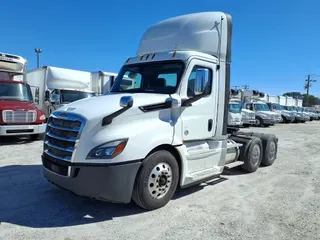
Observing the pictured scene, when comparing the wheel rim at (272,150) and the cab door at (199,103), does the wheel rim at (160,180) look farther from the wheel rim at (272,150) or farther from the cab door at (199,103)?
the wheel rim at (272,150)

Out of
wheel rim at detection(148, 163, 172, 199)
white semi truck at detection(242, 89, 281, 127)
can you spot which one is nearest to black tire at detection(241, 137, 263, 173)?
wheel rim at detection(148, 163, 172, 199)

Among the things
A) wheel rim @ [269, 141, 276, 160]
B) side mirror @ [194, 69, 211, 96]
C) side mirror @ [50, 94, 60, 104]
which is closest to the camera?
side mirror @ [194, 69, 211, 96]

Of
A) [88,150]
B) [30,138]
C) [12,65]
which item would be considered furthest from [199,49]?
[12,65]

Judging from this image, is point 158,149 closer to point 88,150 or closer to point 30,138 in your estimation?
point 88,150

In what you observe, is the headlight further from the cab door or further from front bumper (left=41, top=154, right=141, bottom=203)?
the cab door

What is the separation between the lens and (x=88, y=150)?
12.2 ft

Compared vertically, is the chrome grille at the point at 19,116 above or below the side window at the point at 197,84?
below

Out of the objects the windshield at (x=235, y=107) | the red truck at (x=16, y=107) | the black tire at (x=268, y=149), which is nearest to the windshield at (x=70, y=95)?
the red truck at (x=16, y=107)

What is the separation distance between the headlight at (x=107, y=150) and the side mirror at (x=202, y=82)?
186cm

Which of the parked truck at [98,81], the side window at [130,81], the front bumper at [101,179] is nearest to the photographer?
the front bumper at [101,179]

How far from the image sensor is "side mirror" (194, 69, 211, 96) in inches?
191

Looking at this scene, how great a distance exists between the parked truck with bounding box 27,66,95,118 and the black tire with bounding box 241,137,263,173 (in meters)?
9.76

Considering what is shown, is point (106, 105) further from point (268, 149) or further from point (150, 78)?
point (268, 149)

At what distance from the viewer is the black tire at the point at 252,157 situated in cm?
668
